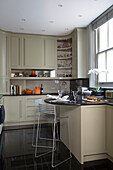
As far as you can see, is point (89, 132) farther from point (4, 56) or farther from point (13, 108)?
point (4, 56)

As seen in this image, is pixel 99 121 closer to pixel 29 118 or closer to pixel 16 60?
pixel 29 118

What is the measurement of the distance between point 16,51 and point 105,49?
2667 millimetres

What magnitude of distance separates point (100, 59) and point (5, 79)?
284 cm

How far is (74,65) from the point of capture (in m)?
4.76

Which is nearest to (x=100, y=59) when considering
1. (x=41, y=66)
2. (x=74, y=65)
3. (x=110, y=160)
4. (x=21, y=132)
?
(x=74, y=65)

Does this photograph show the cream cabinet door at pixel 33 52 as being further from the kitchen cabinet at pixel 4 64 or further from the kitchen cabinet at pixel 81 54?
the kitchen cabinet at pixel 81 54

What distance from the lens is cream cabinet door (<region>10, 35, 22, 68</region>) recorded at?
15.7ft

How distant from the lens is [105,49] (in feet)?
12.5

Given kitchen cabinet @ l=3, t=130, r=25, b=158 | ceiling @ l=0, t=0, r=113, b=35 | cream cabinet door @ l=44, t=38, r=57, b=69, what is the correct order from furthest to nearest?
cream cabinet door @ l=44, t=38, r=57, b=69 → ceiling @ l=0, t=0, r=113, b=35 → kitchen cabinet @ l=3, t=130, r=25, b=158

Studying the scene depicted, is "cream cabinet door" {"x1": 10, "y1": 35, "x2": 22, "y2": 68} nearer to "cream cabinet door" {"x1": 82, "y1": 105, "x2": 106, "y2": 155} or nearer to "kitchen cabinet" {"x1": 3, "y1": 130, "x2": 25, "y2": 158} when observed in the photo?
"kitchen cabinet" {"x1": 3, "y1": 130, "x2": 25, "y2": 158}

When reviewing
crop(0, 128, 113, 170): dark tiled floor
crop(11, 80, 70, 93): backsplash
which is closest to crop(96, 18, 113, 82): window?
crop(11, 80, 70, 93): backsplash

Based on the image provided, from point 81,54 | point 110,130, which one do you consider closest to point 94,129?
point 110,130

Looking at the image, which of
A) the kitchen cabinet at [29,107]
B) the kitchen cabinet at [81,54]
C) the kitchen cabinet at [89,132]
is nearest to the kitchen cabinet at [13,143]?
the kitchen cabinet at [29,107]

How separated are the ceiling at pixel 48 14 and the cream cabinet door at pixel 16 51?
0.27 metres
